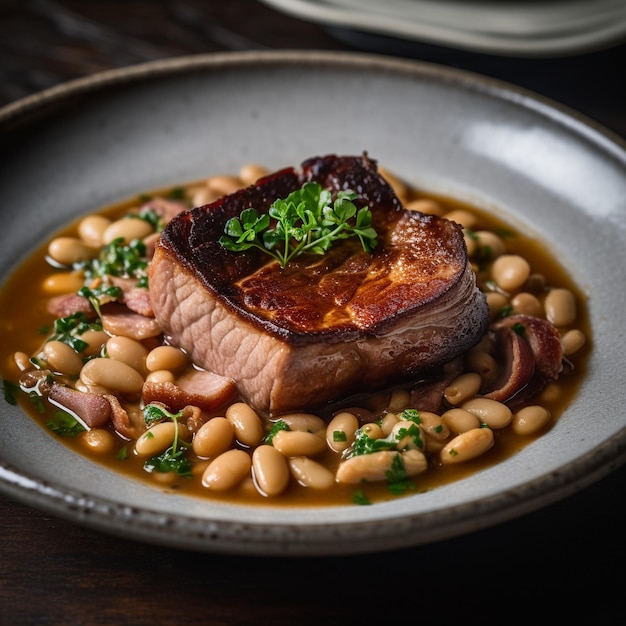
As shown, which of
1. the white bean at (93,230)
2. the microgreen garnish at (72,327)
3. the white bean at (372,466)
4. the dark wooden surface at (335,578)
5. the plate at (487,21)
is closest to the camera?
the dark wooden surface at (335,578)

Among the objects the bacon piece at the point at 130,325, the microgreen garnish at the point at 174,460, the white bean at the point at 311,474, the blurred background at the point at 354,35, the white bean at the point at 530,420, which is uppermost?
the blurred background at the point at 354,35

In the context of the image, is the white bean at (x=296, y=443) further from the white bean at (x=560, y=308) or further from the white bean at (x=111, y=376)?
the white bean at (x=560, y=308)

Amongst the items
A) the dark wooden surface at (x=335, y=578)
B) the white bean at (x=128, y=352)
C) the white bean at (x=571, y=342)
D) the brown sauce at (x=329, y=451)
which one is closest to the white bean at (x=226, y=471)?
the brown sauce at (x=329, y=451)

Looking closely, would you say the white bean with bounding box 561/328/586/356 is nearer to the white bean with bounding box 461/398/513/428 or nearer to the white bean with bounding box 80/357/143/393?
the white bean with bounding box 461/398/513/428

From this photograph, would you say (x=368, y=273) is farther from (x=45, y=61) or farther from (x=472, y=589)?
(x=45, y=61)

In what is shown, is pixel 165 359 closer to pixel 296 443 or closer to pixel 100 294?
pixel 100 294

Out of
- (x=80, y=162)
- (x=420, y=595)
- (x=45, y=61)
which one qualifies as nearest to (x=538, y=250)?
(x=420, y=595)
